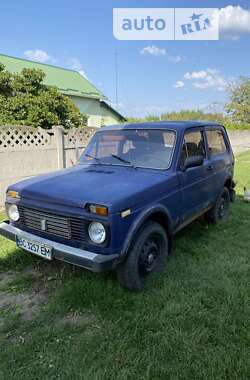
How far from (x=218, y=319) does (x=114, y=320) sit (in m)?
0.96

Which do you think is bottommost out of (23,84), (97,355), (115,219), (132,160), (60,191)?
(97,355)

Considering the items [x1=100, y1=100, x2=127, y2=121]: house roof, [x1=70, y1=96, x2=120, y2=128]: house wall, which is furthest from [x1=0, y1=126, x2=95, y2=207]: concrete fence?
[x1=100, y1=100, x2=127, y2=121]: house roof

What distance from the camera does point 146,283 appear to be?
3.32 metres

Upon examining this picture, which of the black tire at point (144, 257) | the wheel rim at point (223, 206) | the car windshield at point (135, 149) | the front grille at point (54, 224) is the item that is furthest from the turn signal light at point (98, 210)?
the wheel rim at point (223, 206)

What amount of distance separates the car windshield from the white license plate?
1.47m

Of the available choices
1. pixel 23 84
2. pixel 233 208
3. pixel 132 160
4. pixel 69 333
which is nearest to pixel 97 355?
pixel 69 333

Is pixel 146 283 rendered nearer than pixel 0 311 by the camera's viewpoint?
No

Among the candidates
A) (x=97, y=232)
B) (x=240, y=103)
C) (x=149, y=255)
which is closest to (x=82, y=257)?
(x=97, y=232)

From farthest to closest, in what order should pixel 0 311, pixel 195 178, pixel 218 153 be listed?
pixel 218 153 → pixel 195 178 → pixel 0 311

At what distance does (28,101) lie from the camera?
9781 mm

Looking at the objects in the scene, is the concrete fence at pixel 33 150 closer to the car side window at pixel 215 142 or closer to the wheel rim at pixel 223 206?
the car side window at pixel 215 142

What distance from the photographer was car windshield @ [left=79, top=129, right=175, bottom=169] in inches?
148

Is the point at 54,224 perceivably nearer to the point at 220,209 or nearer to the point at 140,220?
the point at 140,220

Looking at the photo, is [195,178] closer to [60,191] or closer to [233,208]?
[60,191]
